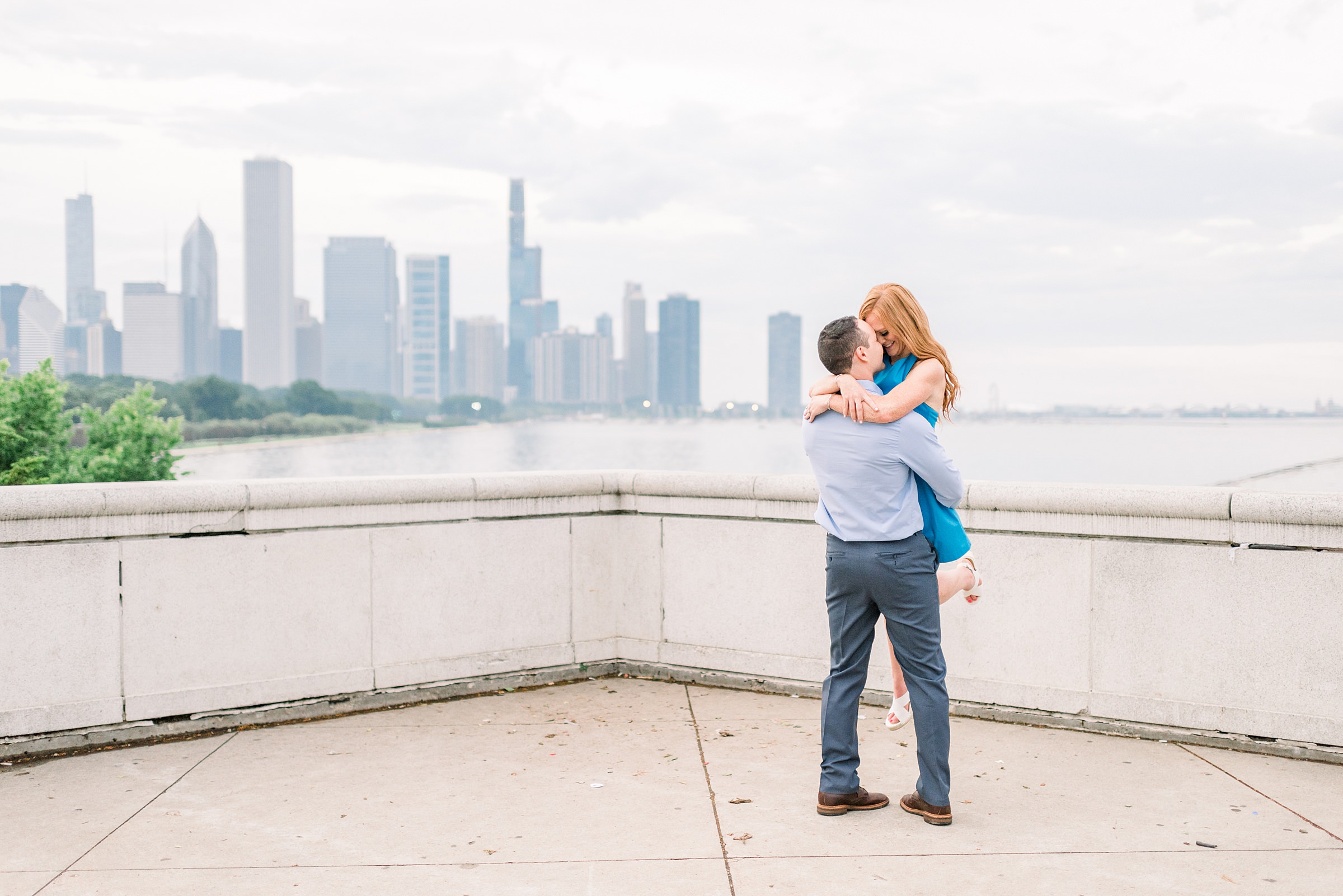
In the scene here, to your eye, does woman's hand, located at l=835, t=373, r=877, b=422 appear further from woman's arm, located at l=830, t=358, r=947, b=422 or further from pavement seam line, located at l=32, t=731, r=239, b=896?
pavement seam line, located at l=32, t=731, r=239, b=896

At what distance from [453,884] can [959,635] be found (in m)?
3.11

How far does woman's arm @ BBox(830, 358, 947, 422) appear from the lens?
12.0 feet

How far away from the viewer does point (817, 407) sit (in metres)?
3.77

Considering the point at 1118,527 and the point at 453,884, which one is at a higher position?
the point at 1118,527

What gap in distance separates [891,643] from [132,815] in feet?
9.87

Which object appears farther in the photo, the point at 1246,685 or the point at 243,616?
the point at 243,616

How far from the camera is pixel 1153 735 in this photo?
4988 millimetres

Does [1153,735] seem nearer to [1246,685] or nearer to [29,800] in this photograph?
[1246,685]

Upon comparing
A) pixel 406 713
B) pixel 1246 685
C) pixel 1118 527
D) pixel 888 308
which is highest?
Answer: pixel 888 308

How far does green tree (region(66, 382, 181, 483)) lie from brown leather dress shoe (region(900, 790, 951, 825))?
67.7 metres

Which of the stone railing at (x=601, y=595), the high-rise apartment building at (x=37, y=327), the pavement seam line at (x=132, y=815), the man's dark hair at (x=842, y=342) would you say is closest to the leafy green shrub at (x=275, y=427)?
the high-rise apartment building at (x=37, y=327)

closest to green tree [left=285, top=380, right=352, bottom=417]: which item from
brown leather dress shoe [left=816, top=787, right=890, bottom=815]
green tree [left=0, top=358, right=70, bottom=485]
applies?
green tree [left=0, top=358, right=70, bottom=485]

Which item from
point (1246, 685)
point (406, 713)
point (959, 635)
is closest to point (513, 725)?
point (406, 713)

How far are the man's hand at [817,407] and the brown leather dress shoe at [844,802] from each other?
144 cm
